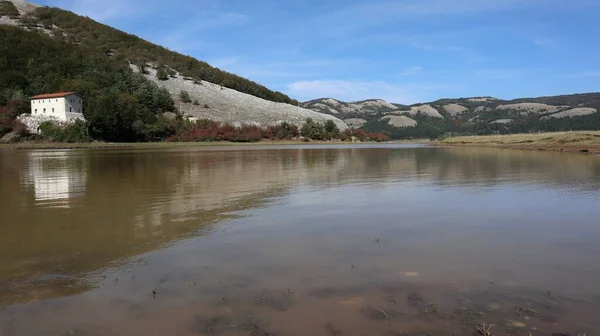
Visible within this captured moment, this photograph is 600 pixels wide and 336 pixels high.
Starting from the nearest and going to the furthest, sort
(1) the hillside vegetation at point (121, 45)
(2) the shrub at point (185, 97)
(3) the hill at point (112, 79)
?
(3) the hill at point (112, 79), (2) the shrub at point (185, 97), (1) the hillside vegetation at point (121, 45)

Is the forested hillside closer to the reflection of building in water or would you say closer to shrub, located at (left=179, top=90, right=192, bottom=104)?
shrub, located at (left=179, top=90, right=192, bottom=104)

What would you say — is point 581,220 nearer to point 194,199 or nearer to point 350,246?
point 350,246

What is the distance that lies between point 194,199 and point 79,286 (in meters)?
8.47

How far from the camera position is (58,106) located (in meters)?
84.8

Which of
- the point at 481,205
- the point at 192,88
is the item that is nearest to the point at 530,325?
the point at 481,205

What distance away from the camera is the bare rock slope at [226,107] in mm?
115181

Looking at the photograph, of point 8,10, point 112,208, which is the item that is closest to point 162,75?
point 8,10

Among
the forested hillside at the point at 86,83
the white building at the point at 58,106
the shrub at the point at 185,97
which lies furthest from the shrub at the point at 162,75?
the white building at the point at 58,106

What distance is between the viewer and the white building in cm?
8450

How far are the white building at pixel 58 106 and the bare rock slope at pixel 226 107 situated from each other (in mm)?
28443

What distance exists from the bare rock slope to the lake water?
331ft

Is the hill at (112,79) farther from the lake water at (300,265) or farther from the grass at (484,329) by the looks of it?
the grass at (484,329)

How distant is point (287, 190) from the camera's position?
1730 centimetres

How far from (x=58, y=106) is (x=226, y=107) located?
47097mm
